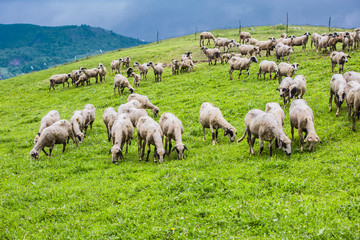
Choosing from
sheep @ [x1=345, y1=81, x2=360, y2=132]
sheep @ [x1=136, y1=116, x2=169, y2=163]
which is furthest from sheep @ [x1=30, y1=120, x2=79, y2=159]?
sheep @ [x1=345, y1=81, x2=360, y2=132]

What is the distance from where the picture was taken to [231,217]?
8.57 m

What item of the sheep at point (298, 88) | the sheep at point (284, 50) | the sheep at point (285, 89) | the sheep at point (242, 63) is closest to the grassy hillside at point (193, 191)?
the sheep at point (298, 88)

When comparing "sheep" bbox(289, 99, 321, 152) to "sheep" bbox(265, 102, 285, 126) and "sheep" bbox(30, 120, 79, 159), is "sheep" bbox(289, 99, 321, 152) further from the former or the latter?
"sheep" bbox(30, 120, 79, 159)

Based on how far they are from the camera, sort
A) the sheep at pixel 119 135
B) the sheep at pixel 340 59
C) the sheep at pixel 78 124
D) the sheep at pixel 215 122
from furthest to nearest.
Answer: the sheep at pixel 340 59 → the sheep at pixel 78 124 → the sheep at pixel 215 122 → the sheep at pixel 119 135

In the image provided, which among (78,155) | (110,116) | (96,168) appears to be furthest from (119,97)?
(96,168)

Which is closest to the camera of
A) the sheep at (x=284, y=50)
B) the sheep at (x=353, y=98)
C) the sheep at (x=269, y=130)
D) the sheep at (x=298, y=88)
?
the sheep at (x=269, y=130)

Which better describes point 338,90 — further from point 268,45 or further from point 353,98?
point 268,45

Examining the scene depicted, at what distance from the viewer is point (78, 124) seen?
18.6m

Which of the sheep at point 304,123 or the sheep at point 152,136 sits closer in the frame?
A: the sheep at point 304,123

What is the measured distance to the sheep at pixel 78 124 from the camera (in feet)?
59.1

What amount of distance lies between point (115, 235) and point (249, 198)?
4587 millimetres

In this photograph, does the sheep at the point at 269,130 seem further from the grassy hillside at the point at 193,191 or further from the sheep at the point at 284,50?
the sheep at the point at 284,50

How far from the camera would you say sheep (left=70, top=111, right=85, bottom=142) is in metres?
18.0

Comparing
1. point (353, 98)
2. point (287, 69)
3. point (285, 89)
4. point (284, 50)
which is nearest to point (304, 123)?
point (353, 98)
